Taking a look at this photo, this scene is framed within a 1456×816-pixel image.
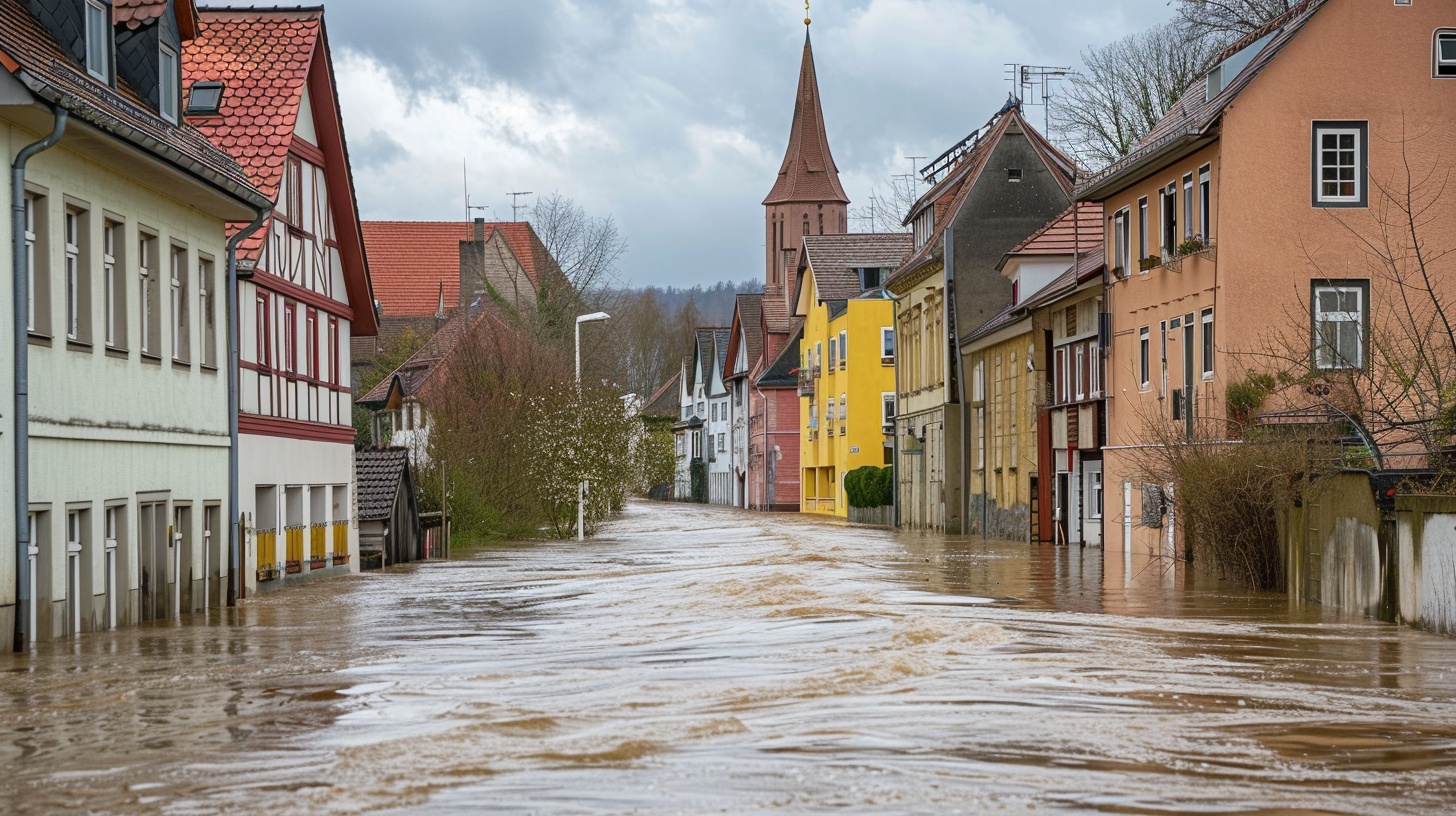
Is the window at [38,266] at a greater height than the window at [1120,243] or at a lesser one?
lesser

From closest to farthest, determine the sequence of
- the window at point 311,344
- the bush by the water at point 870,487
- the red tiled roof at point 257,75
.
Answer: the red tiled roof at point 257,75 → the window at point 311,344 → the bush by the water at point 870,487

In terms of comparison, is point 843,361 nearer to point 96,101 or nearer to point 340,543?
point 340,543

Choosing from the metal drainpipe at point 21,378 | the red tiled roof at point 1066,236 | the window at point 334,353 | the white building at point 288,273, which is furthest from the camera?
the red tiled roof at point 1066,236

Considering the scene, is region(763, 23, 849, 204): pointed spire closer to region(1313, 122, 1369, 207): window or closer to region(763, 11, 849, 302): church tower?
region(763, 11, 849, 302): church tower

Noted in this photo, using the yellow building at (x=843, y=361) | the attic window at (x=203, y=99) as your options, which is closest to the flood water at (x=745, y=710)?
the attic window at (x=203, y=99)

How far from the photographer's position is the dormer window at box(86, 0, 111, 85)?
21328 mm

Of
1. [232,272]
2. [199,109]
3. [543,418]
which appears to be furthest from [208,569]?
[543,418]

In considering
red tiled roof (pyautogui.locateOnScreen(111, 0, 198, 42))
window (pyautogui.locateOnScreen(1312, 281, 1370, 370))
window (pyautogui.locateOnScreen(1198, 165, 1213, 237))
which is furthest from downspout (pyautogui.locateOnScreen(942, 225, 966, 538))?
red tiled roof (pyautogui.locateOnScreen(111, 0, 198, 42))

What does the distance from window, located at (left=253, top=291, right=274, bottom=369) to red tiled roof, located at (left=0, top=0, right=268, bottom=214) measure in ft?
14.3

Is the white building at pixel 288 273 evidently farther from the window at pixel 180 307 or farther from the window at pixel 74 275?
the window at pixel 74 275

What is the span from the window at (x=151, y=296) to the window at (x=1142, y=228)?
21.9m

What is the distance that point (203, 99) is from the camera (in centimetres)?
2939

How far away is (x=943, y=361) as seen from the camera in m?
60.8

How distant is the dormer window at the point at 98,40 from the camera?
2133cm
